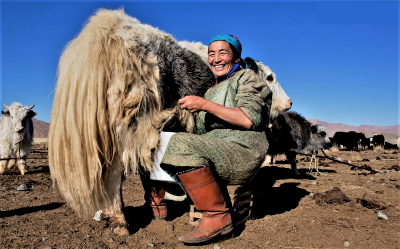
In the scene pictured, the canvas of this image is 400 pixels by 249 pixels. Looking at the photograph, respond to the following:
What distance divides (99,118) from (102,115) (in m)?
0.03

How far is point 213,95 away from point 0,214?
253 cm

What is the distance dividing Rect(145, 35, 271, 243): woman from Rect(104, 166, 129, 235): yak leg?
1.64 feet

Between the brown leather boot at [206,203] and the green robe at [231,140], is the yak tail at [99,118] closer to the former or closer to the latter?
the green robe at [231,140]

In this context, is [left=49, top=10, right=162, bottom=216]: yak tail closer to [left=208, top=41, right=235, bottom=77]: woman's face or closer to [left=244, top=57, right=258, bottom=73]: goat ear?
[left=208, top=41, right=235, bottom=77]: woman's face

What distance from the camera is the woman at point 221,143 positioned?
6.91ft

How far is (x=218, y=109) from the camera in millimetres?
2146

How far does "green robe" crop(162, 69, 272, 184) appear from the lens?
2127mm

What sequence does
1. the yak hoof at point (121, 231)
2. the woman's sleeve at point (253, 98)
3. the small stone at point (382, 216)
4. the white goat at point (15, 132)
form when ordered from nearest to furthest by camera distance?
the woman's sleeve at point (253, 98) < the yak hoof at point (121, 231) < the small stone at point (382, 216) < the white goat at point (15, 132)

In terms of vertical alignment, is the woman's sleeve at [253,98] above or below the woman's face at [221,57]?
below

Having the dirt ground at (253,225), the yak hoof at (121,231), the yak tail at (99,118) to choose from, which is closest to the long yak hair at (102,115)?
the yak tail at (99,118)

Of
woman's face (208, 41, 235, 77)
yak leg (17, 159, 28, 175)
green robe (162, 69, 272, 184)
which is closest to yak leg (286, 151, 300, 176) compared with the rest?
green robe (162, 69, 272, 184)

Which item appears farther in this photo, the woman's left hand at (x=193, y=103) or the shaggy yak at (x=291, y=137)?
the shaggy yak at (x=291, y=137)

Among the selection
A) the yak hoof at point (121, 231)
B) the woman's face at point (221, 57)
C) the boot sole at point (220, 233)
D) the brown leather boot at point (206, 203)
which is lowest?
the yak hoof at point (121, 231)

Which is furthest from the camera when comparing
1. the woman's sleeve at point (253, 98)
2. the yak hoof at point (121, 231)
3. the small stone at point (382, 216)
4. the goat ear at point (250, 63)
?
the goat ear at point (250, 63)
